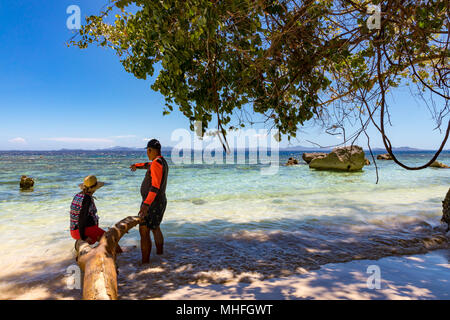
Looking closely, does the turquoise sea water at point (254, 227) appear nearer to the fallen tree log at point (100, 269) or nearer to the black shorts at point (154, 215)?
the black shorts at point (154, 215)

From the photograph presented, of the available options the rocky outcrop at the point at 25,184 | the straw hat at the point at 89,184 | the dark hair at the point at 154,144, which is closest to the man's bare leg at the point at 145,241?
the straw hat at the point at 89,184

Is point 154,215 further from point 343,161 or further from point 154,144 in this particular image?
point 343,161

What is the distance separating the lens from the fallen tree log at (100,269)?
8.45 ft

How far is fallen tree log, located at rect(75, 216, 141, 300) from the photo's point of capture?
258 centimetres

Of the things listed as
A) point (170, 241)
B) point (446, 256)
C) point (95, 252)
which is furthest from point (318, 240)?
point (95, 252)

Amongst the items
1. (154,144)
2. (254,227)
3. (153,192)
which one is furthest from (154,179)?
(254,227)

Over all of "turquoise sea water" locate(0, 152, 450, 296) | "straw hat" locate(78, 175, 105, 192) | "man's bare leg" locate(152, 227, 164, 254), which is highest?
"straw hat" locate(78, 175, 105, 192)

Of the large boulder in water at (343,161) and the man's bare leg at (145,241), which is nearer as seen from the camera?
the man's bare leg at (145,241)

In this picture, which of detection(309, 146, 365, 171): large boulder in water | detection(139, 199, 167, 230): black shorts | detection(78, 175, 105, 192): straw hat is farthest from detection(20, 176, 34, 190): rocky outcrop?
detection(309, 146, 365, 171): large boulder in water

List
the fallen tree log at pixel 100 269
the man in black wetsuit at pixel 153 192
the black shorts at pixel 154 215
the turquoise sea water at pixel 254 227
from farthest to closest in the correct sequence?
the turquoise sea water at pixel 254 227 < the black shorts at pixel 154 215 < the man in black wetsuit at pixel 153 192 < the fallen tree log at pixel 100 269

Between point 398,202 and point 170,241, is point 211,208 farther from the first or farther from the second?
point 398,202

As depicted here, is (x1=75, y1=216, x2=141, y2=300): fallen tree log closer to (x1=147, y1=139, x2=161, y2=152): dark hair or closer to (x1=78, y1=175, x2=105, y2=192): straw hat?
(x1=78, y1=175, x2=105, y2=192): straw hat

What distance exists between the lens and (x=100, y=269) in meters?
2.88

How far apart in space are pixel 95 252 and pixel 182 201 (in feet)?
29.7
